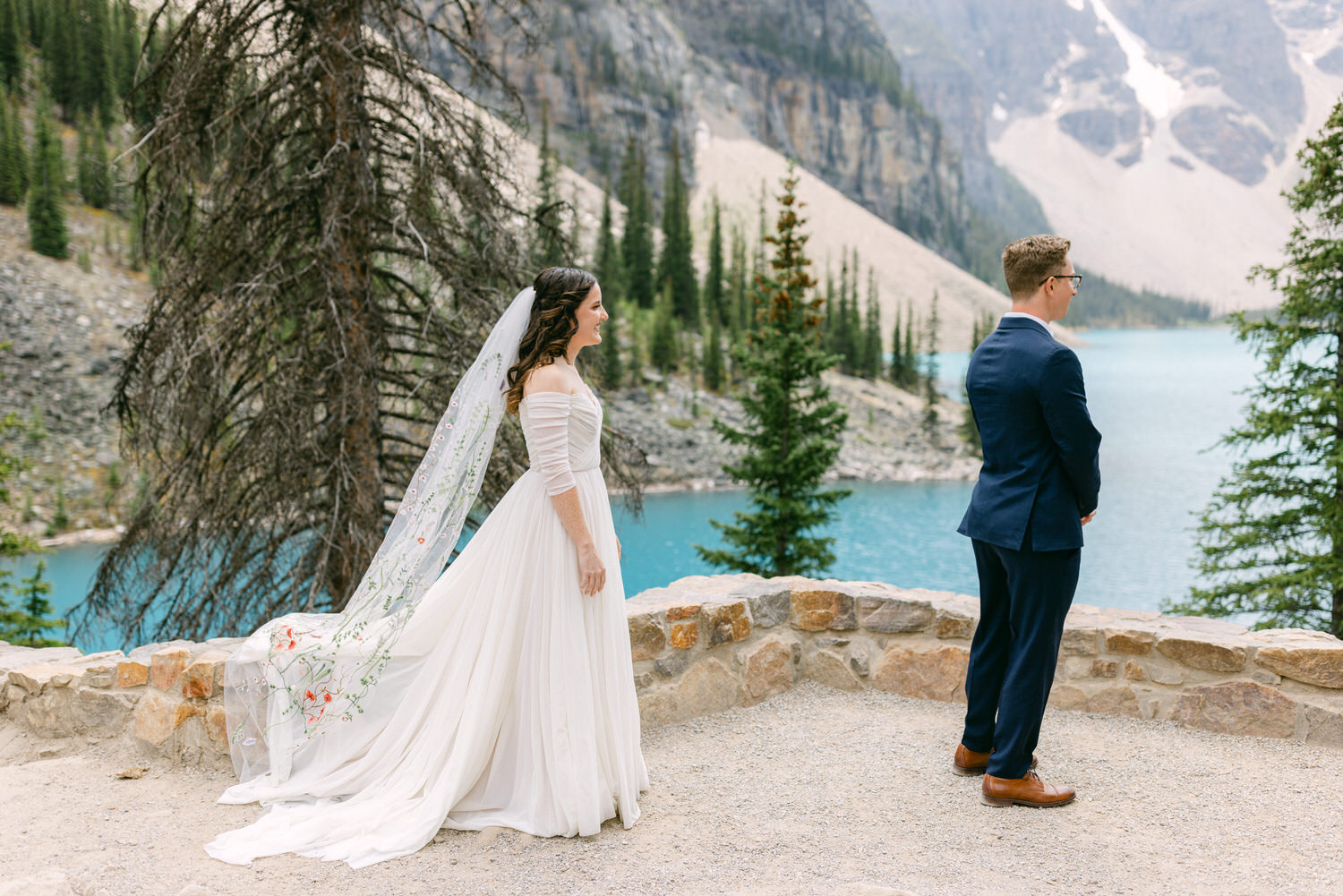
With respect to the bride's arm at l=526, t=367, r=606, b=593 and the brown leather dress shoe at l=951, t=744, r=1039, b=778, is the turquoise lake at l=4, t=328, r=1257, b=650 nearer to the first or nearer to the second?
the brown leather dress shoe at l=951, t=744, r=1039, b=778

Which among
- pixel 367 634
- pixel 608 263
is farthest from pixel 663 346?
pixel 367 634

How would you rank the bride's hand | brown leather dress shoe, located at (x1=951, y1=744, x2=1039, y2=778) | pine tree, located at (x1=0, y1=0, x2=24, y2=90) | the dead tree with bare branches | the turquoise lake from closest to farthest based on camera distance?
1. the bride's hand
2. brown leather dress shoe, located at (x1=951, y1=744, x2=1039, y2=778)
3. the dead tree with bare branches
4. the turquoise lake
5. pine tree, located at (x1=0, y1=0, x2=24, y2=90)

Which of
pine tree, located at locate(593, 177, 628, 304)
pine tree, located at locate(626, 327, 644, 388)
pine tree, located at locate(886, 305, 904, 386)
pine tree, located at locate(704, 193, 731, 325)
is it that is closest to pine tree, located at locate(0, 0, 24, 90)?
pine tree, located at locate(593, 177, 628, 304)

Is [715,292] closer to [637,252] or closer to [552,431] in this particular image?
[637,252]

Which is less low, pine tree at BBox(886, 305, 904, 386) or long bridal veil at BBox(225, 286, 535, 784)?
long bridal veil at BBox(225, 286, 535, 784)

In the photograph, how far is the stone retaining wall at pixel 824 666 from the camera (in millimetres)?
3689

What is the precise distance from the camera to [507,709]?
3.12 m

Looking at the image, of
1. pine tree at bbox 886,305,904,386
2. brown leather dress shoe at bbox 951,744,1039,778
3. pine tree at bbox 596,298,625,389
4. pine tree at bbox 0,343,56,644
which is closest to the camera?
brown leather dress shoe at bbox 951,744,1039,778

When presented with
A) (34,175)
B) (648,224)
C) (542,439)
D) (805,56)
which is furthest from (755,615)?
(805,56)

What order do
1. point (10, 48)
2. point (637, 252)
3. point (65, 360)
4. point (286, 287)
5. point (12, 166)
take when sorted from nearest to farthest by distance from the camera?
point (286, 287), point (65, 360), point (12, 166), point (10, 48), point (637, 252)

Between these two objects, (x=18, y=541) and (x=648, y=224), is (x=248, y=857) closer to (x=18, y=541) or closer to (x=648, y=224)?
(x=18, y=541)

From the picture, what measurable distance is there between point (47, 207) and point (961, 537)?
3909 centimetres

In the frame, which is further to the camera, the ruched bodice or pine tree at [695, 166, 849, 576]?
pine tree at [695, 166, 849, 576]

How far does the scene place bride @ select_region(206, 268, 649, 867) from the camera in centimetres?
300
